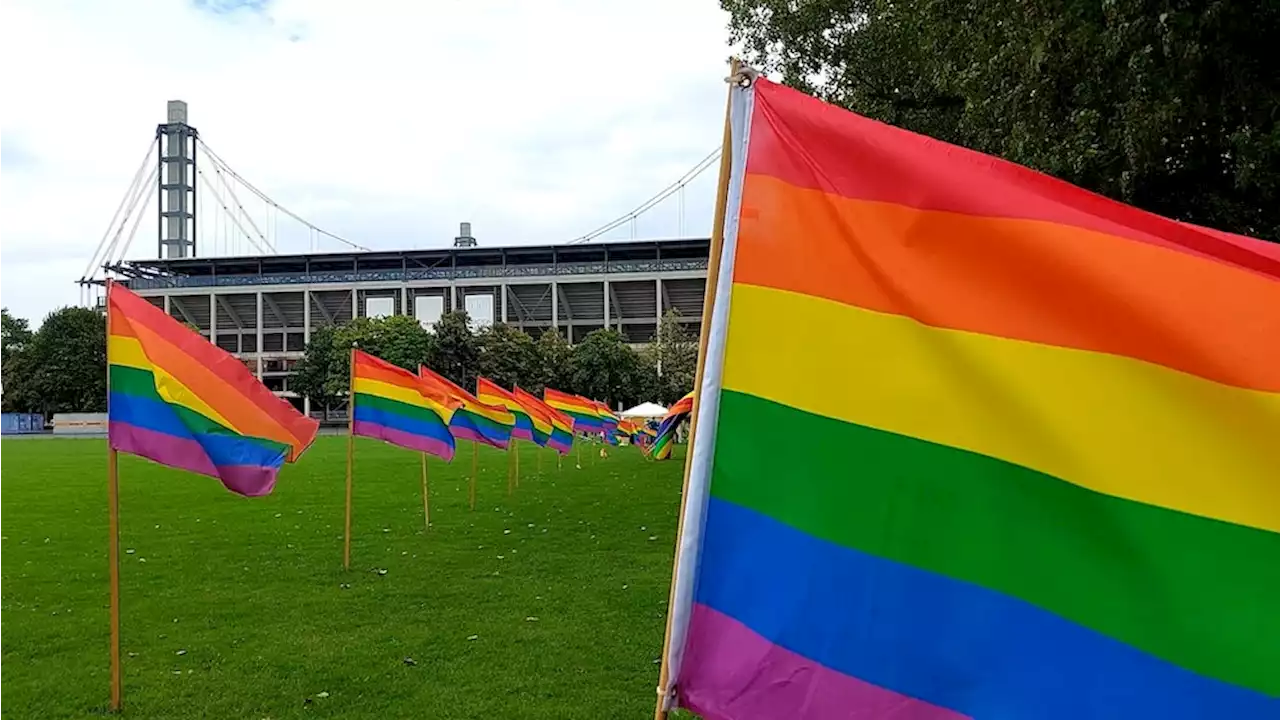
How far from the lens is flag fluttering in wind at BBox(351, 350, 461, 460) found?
494 inches

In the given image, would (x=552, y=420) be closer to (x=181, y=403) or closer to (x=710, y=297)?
(x=181, y=403)

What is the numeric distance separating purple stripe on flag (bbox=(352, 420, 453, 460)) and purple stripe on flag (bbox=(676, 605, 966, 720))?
1002cm

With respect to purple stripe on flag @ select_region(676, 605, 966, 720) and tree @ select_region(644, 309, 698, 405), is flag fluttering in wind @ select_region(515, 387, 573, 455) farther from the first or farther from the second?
tree @ select_region(644, 309, 698, 405)

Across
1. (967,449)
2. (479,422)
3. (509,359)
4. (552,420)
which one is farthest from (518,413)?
(509,359)

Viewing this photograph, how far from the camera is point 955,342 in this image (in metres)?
2.61

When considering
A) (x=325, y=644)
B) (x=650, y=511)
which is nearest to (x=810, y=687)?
(x=325, y=644)

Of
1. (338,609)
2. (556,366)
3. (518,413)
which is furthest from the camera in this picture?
(556,366)

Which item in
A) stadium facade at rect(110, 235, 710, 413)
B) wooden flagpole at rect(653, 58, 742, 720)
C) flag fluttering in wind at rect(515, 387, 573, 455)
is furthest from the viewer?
stadium facade at rect(110, 235, 710, 413)

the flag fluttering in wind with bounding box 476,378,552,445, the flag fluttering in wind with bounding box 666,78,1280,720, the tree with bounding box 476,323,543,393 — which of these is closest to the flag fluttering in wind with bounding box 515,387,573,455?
the flag fluttering in wind with bounding box 476,378,552,445

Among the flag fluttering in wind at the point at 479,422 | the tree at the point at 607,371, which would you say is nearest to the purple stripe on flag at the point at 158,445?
the flag fluttering in wind at the point at 479,422

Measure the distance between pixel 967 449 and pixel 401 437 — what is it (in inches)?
425

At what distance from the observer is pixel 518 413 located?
72.8 ft

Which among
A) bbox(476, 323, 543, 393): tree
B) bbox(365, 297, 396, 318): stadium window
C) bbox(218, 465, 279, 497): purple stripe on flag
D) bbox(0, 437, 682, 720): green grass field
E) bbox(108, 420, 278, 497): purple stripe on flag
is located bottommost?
bbox(0, 437, 682, 720): green grass field

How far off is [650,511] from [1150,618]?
1521cm
